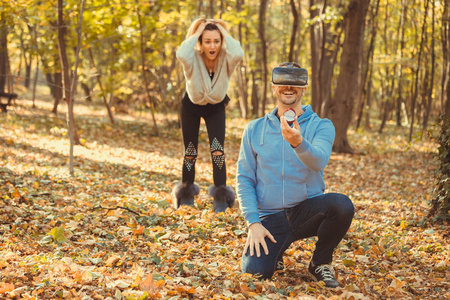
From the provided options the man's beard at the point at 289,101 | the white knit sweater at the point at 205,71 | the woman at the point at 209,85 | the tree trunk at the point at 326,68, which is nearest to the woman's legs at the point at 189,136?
the woman at the point at 209,85

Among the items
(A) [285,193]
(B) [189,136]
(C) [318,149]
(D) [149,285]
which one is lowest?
(D) [149,285]

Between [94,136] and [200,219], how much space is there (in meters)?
8.79

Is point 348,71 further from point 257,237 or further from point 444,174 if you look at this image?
point 257,237

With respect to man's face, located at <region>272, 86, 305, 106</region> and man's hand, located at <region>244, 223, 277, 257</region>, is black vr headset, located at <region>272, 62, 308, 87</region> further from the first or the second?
man's hand, located at <region>244, 223, 277, 257</region>

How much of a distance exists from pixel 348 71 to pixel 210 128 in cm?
767

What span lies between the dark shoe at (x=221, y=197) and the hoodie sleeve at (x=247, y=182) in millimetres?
2023

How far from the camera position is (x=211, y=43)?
5242 millimetres

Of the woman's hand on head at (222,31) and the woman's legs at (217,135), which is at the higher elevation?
the woman's hand on head at (222,31)

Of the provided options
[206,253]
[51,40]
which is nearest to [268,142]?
[206,253]

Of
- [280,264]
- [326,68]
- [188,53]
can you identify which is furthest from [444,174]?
[326,68]

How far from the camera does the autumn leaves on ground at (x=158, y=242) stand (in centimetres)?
Answer: 314

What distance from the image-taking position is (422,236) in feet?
16.1

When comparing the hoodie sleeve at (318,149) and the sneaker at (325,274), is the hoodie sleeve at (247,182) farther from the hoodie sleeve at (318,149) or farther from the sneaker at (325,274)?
the sneaker at (325,274)

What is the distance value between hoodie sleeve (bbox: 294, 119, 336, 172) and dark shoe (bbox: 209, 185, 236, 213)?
2404mm
